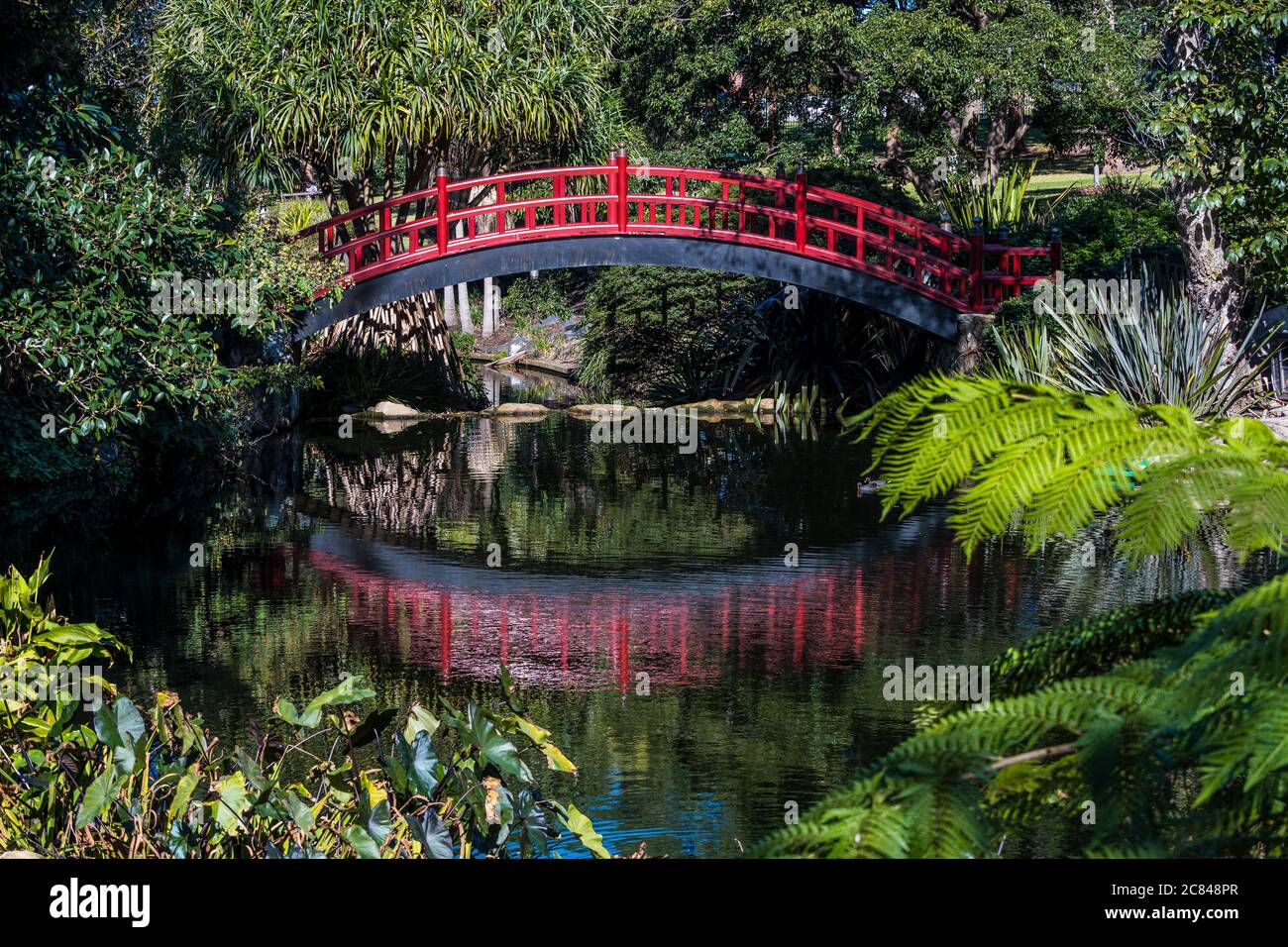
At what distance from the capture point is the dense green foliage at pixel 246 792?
4.97 meters

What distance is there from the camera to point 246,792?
5066mm

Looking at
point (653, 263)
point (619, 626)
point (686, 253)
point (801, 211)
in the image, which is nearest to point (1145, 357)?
point (801, 211)

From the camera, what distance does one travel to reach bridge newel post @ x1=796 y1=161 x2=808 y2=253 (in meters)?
20.7

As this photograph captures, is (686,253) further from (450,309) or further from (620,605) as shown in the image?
(450,309)

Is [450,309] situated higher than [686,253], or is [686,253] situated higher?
[450,309]

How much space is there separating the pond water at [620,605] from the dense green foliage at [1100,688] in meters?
4.82

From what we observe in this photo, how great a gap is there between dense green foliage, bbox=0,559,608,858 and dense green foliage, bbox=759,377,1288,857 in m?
2.48

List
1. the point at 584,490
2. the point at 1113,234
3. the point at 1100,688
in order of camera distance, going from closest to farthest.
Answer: the point at 1100,688 → the point at 584,490 → the point at 1113,234

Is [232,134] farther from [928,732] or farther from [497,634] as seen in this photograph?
[928,732]

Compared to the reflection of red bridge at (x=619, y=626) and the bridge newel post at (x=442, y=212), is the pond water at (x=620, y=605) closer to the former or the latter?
the reflection of red bridge at (x=619, y=626)

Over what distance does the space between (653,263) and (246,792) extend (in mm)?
16617

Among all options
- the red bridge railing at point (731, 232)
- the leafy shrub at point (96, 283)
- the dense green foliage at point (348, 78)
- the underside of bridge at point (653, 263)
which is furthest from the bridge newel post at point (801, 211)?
the leafy shrub at point (96, 283)

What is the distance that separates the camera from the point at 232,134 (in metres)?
22.7
